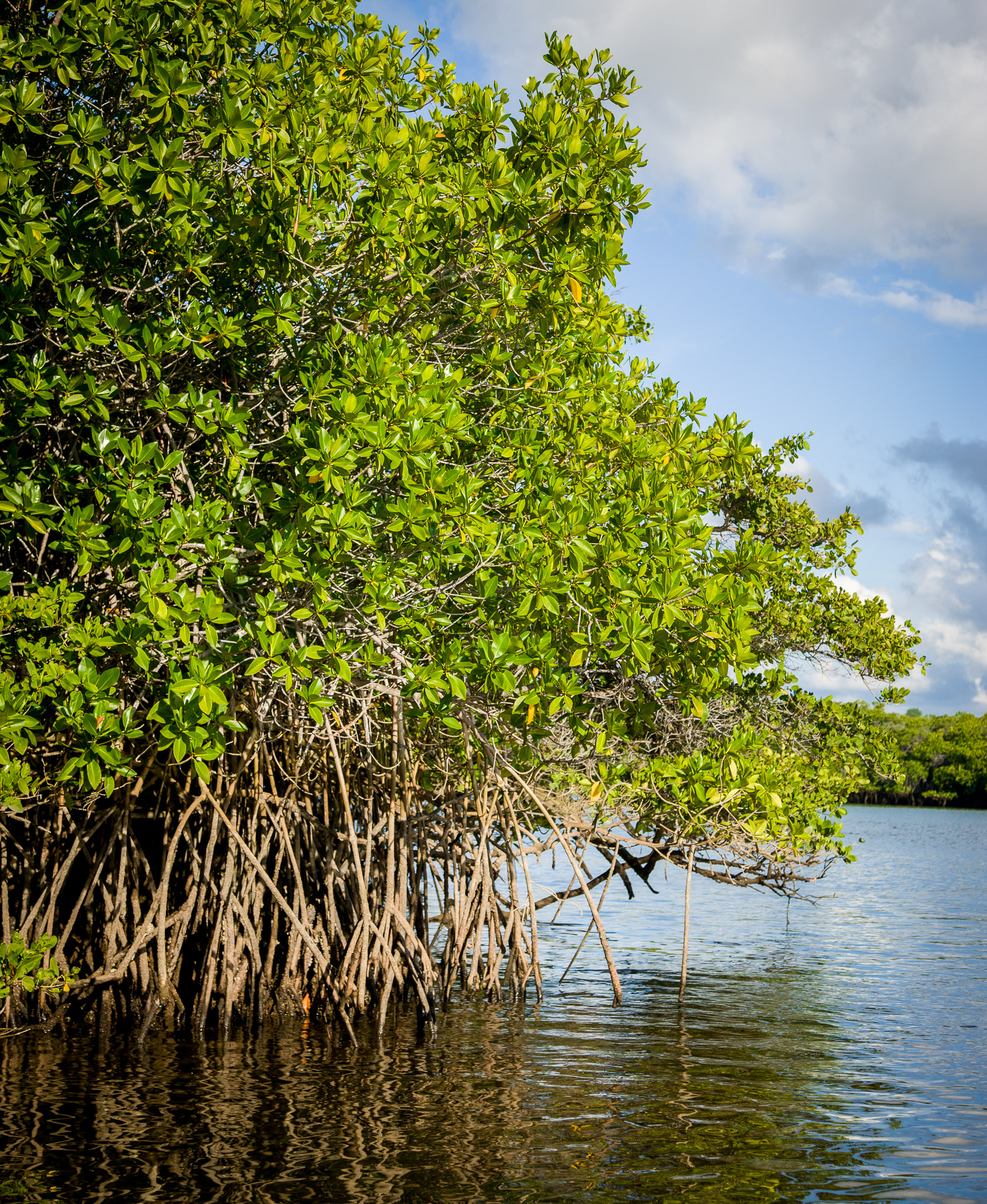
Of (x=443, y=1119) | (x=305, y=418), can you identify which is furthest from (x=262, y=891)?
(x=305, y=418)

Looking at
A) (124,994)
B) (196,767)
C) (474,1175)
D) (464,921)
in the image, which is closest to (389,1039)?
(464,921)

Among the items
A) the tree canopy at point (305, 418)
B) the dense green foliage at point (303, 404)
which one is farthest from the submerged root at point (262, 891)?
the dense green foliage at point (303, 404)

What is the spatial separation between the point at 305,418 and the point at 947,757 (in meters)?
54.9

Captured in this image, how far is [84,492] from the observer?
559 cm

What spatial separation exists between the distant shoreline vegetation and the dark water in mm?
44538

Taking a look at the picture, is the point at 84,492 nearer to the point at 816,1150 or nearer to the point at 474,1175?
the point at 474,1175

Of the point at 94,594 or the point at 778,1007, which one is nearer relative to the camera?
the point at 94,594

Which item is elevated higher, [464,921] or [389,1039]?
[464,921]

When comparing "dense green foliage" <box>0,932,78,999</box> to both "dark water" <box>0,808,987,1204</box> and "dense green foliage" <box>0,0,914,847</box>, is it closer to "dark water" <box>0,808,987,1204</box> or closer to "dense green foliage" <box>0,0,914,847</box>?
"dark water" <box>0,808,987,1204</box>

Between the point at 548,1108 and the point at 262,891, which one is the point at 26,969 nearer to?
the point at 262,891

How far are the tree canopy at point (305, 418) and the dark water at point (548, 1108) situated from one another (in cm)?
148

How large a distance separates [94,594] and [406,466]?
2038 mm

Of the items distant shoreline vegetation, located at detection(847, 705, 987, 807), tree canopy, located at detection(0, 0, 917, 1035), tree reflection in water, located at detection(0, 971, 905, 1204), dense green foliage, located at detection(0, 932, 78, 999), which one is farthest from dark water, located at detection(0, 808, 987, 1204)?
distant shoreline vegetation, located at detection(847, 705, 987, 807)

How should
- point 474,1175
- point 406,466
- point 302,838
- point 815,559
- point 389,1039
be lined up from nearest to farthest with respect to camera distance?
point 474,1175 → point 406,466 → point 389,1039 → point 302,838 → point 815,559
